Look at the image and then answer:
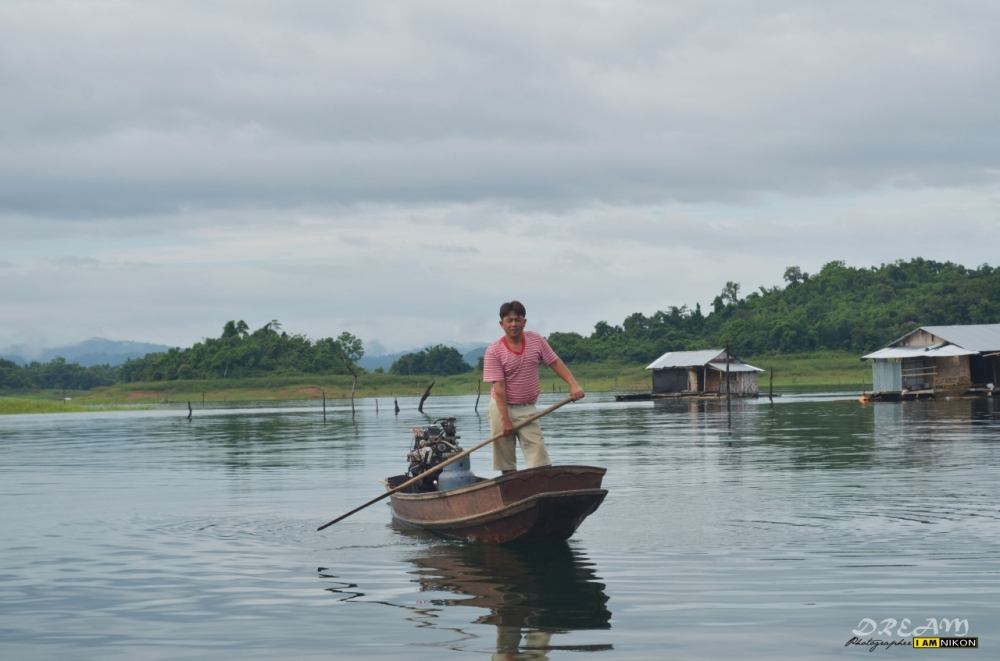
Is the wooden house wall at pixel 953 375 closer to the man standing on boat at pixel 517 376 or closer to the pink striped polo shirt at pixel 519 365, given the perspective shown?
the man standing on boat at pixel 517 376

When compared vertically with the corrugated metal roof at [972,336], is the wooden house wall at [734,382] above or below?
below

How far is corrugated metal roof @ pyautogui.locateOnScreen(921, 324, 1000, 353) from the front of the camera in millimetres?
75938

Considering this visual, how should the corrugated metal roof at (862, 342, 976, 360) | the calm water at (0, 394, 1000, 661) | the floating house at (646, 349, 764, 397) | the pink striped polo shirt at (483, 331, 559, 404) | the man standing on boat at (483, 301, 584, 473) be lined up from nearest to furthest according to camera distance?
the calm water at (0, 394, 1000, 661), the man standing on boat at (483, 301, 584, 473), the pink striped polo shirt at (483, 331, 559, 404), the corrugated metal roof at (862, 342, 976, 360), the floating house at (646, 349, 764, 397)

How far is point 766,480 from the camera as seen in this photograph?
80.4 ft

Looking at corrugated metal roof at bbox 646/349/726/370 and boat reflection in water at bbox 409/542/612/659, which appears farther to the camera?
corrugated metal roof at bbox 646/349/726/370

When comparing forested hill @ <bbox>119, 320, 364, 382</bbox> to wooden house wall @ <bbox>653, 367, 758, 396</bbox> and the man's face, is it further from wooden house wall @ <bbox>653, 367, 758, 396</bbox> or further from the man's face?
the man's face

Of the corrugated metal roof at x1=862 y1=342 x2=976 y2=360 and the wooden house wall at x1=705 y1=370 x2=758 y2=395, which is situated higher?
the corrugated metal roof at x1=862 y1=342 x2=976 y2=360

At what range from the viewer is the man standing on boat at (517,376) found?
15.8 meters

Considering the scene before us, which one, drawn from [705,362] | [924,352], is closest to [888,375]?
[924,352]

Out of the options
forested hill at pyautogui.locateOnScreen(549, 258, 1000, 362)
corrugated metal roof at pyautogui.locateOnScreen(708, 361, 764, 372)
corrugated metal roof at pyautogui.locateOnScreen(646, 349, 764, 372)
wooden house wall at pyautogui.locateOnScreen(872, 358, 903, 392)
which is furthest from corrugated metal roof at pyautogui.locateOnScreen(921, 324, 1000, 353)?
forested hill at pyautogui.locateOnScreen(549, 258, 1000, 362)

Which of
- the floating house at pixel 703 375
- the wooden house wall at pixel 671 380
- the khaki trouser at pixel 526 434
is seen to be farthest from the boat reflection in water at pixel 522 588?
the wooden house wall at pixel 671 380

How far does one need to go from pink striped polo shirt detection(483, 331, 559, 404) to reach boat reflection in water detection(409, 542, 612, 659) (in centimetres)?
213

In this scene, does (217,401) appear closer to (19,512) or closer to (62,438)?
(62,438)

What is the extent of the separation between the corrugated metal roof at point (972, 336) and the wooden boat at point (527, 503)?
65.7 m
